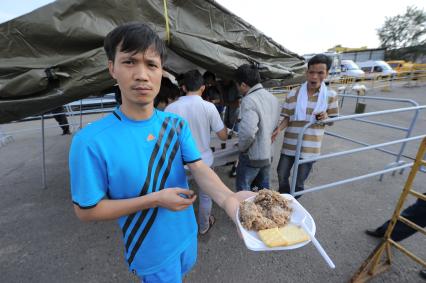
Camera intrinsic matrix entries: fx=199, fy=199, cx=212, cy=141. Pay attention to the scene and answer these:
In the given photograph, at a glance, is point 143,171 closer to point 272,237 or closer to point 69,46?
point 272,237

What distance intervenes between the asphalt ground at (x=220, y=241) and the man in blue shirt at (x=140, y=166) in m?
1.27

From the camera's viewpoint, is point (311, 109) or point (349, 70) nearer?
point (311, 109)

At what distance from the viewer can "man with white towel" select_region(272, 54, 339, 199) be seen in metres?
2.49

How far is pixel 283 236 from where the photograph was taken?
3.44ft

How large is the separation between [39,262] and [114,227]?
85 cm

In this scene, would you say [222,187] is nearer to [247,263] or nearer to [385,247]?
[247,263]

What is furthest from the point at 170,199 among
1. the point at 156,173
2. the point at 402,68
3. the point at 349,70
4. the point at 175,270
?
the point at 402,68

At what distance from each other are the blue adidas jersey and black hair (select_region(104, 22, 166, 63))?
12.9 inches

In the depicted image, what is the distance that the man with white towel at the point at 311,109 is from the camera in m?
2.49

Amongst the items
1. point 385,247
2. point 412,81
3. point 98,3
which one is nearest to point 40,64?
point 98,3

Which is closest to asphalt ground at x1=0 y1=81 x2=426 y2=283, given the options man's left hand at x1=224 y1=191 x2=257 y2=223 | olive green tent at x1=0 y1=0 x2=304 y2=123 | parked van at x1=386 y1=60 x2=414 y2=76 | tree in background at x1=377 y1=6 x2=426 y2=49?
man's left hand at x1=224 y1=191 x2=257 y2=223

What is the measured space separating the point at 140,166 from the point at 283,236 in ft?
2.77

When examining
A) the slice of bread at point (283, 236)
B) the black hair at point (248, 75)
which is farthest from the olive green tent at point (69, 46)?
the slice of bread at point (283, 236)

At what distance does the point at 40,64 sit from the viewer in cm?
208
